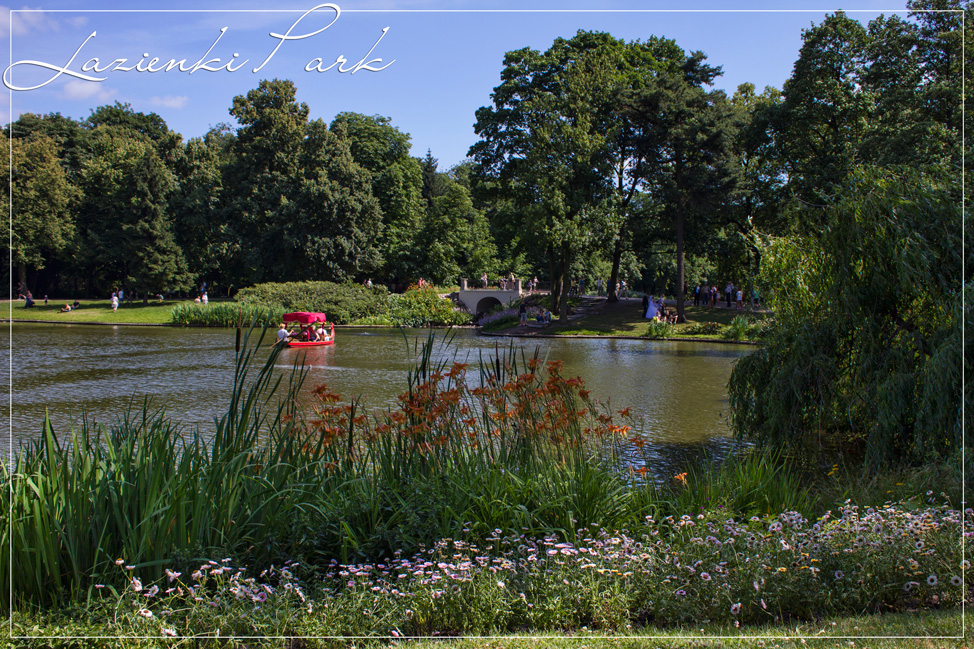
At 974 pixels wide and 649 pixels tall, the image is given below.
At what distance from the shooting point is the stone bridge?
50.9 m

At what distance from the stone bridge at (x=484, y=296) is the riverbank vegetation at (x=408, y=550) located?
45091 mm

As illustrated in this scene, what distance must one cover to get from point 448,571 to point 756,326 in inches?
320

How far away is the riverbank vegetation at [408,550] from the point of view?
3.72 meters

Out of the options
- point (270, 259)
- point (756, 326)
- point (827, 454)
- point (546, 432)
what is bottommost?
point (827, 454)

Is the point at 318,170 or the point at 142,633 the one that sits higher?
the point at 318,170

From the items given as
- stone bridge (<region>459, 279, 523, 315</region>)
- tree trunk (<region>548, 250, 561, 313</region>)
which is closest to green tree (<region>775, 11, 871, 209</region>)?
tree trunk (<region>548, 250, 561, 313</region>)

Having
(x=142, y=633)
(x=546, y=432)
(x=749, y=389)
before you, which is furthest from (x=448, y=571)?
(x=749, y=389)

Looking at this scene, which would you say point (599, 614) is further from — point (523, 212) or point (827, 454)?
point (523, 212)

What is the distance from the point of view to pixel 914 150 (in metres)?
23.9

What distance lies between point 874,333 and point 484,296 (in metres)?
44.2

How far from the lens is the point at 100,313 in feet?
161

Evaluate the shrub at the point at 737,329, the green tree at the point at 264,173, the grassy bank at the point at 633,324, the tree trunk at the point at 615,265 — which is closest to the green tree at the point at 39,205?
the green tree at the point at 264,173

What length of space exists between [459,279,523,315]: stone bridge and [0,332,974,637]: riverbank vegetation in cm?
4509

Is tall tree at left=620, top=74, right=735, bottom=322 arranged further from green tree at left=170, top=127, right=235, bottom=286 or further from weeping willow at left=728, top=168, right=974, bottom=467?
green tree at left=170, top=127, right=235, bottom=286
